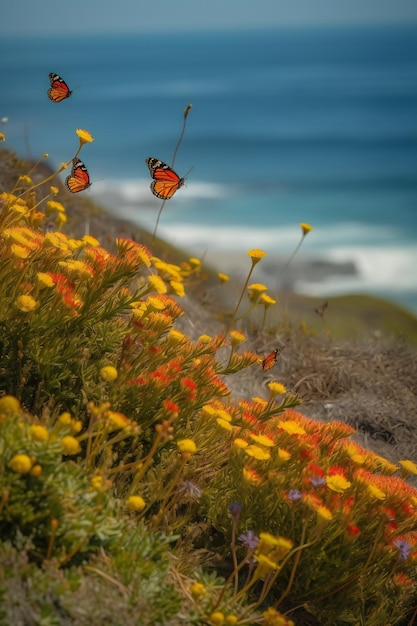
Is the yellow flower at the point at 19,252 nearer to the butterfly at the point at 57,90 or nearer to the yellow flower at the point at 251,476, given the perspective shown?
the yellow flower at the point at 251,476

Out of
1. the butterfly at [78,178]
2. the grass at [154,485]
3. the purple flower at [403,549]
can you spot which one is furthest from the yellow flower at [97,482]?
the butterfly at [78,178]

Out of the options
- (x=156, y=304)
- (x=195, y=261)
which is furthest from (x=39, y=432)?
(x=195, y=261)

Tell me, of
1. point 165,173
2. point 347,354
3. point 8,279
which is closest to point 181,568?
point 8,279

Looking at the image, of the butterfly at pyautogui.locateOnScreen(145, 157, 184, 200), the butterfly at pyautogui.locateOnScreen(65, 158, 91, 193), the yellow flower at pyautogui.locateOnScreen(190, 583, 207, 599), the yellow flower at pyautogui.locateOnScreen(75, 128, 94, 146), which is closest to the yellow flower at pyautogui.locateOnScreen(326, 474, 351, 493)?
the yellow flower at pyautogui.locateOnScreen(190, 583, 207, 599)

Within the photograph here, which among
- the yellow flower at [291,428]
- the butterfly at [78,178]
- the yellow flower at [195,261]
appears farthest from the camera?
the yellow flower at [195,261]

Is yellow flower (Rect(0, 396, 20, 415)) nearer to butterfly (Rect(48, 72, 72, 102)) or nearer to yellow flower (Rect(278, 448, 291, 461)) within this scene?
yellow flower (Rect(278, 448, 291, 461))

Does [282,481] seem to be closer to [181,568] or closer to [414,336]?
[181,568]

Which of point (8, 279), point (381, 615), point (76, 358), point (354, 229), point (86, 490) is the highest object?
point (354, 229)

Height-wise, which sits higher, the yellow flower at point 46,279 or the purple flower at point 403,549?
the yellow flower at point 46,279
